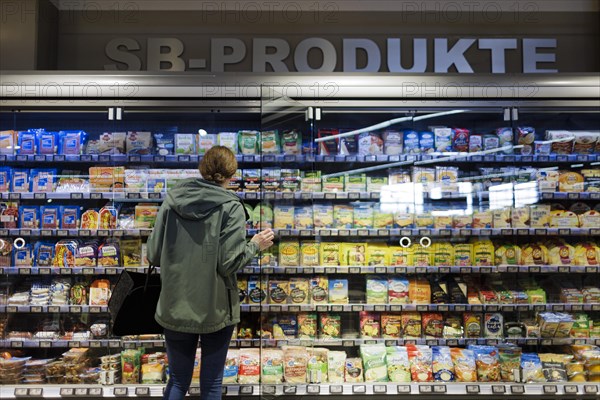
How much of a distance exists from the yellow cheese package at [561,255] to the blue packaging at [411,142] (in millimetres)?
1256

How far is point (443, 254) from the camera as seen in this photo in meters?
3.86

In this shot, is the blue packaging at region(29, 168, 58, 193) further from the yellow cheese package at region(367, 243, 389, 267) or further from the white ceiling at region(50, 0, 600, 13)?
the yellow cheese package at region(367, 243, 389, 267)

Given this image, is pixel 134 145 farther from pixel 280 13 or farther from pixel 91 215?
pixel 280 13

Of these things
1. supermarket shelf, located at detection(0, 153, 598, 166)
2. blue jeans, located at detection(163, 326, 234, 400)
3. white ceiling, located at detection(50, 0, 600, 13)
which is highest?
white ceiling, located at detection(50, 0, 600, 13)

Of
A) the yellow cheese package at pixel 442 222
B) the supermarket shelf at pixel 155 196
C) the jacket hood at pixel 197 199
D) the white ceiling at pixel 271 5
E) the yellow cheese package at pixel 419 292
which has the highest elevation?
the white ceiling at pixel 271 5

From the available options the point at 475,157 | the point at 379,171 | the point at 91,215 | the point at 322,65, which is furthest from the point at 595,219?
the point at 91,215

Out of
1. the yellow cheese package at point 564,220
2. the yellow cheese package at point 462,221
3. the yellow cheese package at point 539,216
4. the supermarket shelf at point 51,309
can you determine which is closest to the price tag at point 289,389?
the supermarket shelf at point 51,309

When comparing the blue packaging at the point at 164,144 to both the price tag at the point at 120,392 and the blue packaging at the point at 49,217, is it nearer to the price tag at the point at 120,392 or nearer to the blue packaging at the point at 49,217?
the blue packaging at the point at 49,217

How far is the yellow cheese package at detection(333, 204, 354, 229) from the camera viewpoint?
12.8ft

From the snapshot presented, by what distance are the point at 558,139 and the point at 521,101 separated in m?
0.48

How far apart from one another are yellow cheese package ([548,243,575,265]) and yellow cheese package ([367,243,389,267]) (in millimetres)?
1236

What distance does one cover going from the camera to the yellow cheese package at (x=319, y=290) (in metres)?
3.82

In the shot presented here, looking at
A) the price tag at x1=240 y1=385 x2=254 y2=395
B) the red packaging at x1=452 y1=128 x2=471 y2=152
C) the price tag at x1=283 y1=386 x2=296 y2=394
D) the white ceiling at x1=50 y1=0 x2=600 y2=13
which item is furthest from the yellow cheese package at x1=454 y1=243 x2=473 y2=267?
the white ceiling at x1=50 y1=0 x2=600 y2=13

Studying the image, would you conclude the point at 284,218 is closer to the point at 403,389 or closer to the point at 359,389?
the point at 359,389
